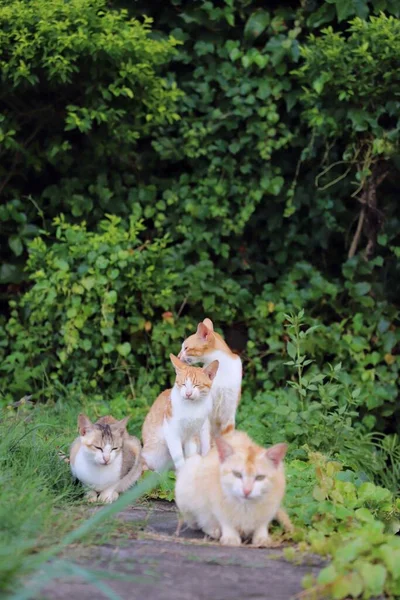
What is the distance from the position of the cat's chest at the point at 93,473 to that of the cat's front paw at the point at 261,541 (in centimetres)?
98

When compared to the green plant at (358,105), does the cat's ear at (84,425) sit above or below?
below

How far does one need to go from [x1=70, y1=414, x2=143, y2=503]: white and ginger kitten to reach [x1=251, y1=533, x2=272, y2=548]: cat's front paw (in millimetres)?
913

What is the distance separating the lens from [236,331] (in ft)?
24.8

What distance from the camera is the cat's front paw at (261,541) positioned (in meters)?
3.59

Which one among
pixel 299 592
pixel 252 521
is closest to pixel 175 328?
pixel 252 521

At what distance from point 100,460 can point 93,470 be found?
0.26 ft

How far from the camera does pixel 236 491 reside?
3424 mm

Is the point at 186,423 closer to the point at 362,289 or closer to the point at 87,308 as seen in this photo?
the point at 87,308

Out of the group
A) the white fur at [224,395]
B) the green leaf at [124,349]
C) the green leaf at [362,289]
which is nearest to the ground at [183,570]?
the white fur at [224,395]

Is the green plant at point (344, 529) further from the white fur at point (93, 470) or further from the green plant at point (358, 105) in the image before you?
the green plant at point (358, 105)

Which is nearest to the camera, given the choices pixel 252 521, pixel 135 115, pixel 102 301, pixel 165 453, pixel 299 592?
pixel 299 592

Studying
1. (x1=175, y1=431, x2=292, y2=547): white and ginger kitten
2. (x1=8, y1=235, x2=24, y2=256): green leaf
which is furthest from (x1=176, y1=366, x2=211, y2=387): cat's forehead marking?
(x1=8, y1=235, x2=24, y2=256): green leaf

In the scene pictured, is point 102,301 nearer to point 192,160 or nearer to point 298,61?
point 192,160

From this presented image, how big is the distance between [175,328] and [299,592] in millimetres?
4041
